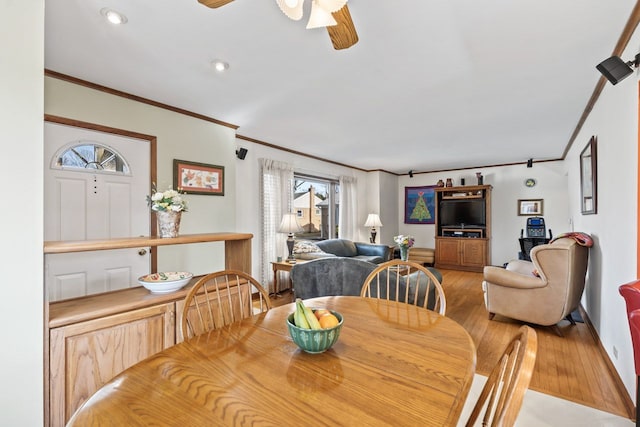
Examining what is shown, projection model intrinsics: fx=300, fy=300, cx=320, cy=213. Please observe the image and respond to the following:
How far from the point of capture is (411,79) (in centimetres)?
246

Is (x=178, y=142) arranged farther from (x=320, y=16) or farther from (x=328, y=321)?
(x=328, y=321)

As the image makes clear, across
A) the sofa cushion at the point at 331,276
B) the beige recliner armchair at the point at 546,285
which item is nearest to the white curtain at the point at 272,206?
the sofa cushion at the point at 331,276

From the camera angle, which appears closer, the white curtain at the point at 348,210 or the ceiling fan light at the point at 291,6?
the ceiling fan light at the point at 291,6

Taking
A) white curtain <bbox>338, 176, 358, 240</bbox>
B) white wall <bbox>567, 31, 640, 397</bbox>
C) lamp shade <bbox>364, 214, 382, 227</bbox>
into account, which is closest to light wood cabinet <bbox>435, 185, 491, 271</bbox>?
lamp shade <bbox>364, 214, 382, 227</bbox>

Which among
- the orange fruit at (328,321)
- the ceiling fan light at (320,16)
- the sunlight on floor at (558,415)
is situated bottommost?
the sunlight on floor at (558,415)

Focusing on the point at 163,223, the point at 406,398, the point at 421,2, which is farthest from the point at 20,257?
the point at 421,2

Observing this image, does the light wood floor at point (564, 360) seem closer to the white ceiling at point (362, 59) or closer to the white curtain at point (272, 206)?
the white ceiling at point (362, 59)

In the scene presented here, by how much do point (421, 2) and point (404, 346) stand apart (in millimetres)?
1695

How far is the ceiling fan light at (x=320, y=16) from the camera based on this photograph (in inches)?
47.9

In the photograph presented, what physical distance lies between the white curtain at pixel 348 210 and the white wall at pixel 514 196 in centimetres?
221

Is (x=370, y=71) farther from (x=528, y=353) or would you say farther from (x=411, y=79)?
(x=528, y=353)

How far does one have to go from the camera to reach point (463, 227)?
675 centimetres

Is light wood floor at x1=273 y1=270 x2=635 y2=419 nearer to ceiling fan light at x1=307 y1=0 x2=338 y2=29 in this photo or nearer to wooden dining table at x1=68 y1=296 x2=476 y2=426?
wooden dining table at x1=68 y1=296 x2=476 y2=426

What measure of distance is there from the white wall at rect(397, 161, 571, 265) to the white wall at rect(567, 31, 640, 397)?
3.53 meters
